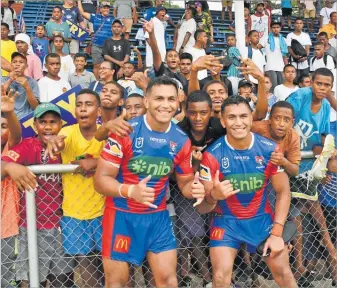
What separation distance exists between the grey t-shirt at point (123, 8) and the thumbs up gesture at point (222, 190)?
8.77 meters

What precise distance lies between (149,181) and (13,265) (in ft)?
4.67

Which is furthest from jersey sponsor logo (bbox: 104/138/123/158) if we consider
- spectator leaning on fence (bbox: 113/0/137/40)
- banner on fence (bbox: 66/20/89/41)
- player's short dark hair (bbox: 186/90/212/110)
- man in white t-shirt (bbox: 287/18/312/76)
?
spectator leaning on fence (bbox: 113/0/137/40)

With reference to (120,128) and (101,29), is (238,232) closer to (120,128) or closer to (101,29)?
(120,128)

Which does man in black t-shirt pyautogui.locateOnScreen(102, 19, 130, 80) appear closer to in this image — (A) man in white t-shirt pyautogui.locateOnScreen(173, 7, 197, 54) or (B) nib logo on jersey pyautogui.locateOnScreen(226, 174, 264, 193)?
(A) man in white t-shirt pyautogui.locateOnScreen(173, 7, 197, 54)

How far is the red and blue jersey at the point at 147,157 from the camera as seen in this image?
3.76 metres

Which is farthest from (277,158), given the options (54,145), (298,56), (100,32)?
(298,56)

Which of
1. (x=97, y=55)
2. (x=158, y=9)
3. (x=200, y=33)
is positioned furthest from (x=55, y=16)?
(x=200, y=33)

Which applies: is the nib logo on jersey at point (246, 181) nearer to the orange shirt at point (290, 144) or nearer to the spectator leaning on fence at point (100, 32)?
the orange shirt at point (290, 144)

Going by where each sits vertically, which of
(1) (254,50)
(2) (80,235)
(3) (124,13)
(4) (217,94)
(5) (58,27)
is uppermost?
(3) (124,13)

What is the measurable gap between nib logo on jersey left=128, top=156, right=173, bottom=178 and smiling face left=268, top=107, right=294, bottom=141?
1083mm

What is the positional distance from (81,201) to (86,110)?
30.2 inches

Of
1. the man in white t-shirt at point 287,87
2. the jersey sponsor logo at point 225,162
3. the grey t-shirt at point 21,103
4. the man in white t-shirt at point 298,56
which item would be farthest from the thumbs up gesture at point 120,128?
the man in white t-shirt at point 298,56

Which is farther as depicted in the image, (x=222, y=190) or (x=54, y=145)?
(x=54, y=145)

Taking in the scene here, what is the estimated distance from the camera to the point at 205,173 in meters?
3.96
